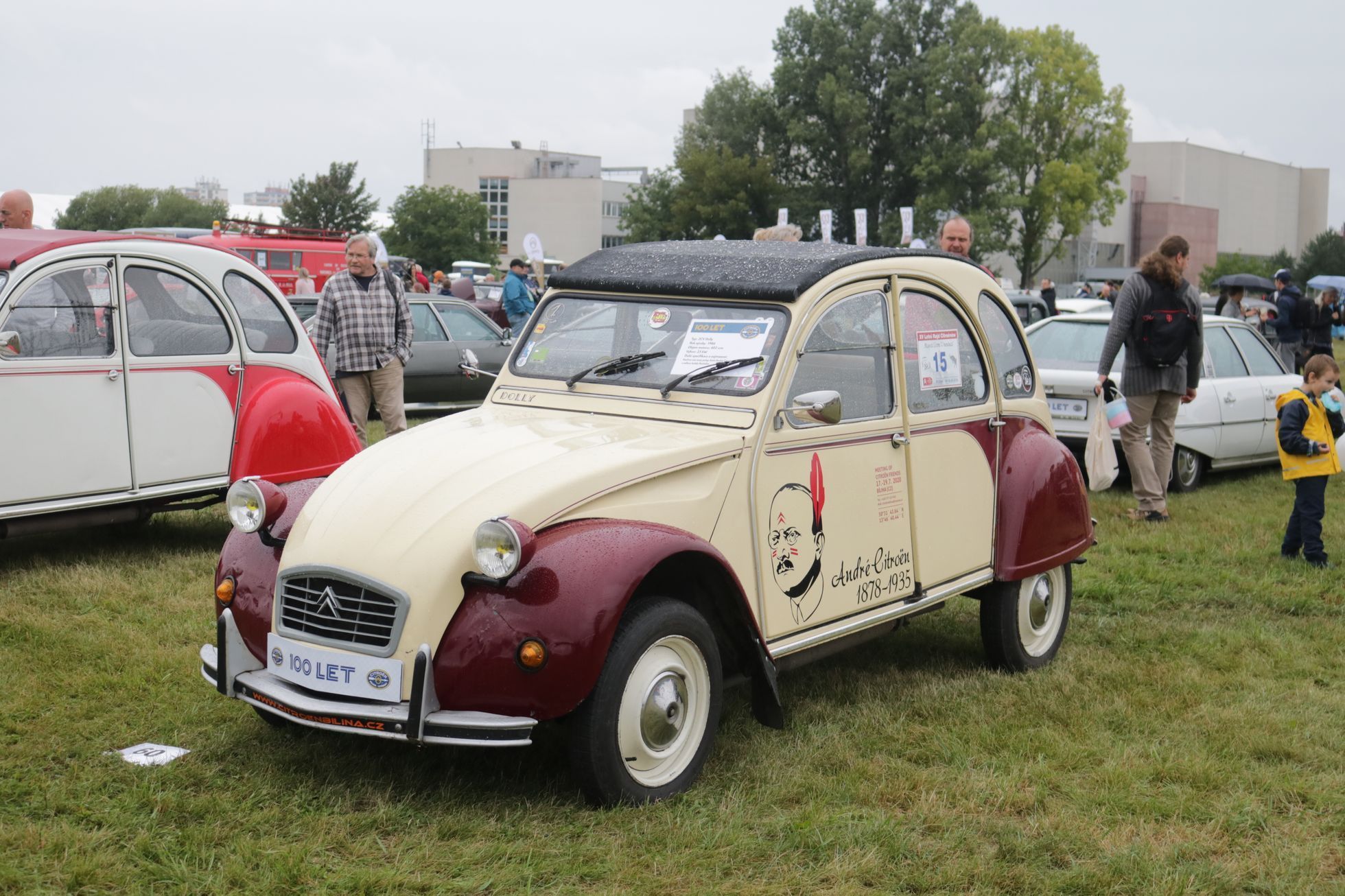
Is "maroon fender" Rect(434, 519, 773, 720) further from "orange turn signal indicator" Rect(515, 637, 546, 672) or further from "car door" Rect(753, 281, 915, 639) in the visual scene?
"car door" Rect(753, 281, 915, 639)

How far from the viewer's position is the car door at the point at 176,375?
7520mm

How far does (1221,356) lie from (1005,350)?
265 inches

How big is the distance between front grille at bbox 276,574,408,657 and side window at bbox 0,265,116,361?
3740 mm

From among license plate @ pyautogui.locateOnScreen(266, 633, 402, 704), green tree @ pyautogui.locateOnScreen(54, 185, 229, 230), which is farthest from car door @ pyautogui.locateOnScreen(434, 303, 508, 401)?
green tree @ pyautogui.locateOnScreen(54, 185, 229, 230)

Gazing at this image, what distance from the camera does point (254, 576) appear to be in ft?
14.7

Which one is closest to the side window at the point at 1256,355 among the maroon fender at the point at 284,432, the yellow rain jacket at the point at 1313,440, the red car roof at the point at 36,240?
the yellow rain jacket at the point at 1313,440

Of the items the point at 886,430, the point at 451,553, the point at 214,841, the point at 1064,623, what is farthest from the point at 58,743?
the point at 1064,623

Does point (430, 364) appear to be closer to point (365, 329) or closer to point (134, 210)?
point (365, 329)

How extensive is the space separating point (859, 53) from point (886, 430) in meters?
62.0

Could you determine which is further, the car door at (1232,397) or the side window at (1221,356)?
the side window at (1221,356)

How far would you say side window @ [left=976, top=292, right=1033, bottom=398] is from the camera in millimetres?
6082

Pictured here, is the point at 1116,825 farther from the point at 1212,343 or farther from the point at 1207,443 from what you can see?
the point at 1212,343

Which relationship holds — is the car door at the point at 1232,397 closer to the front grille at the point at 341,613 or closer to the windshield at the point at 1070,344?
the windshield at the point at 1070,344

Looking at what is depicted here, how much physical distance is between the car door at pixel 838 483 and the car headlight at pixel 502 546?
3.38 ft
